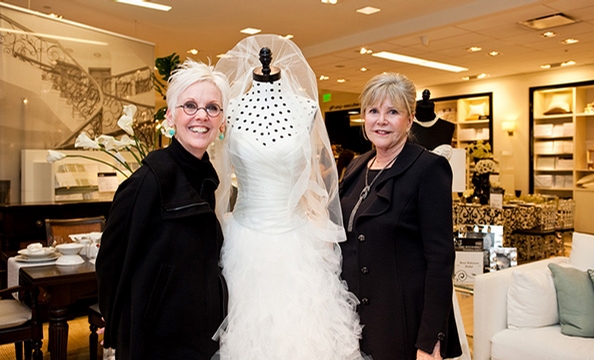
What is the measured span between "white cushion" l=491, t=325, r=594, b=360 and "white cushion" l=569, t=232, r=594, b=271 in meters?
0.46

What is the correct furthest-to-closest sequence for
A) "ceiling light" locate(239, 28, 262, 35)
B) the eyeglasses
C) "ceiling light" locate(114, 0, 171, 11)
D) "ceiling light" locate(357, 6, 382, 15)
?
1. "ceiling light" locate(239, 28, 262, 35)
2. "ceiling light" locate(357, 6, 382, 15)
3. "ceiling light" locate(114, 0, 171, 11)
4. the eyeglasses

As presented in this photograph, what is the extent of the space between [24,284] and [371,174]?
87.2 inches

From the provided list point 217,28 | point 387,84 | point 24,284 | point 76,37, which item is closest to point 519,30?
point 217,28

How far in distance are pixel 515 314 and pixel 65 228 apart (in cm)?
318

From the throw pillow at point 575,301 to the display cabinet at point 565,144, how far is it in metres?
7.96

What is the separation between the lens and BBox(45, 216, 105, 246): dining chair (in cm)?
388

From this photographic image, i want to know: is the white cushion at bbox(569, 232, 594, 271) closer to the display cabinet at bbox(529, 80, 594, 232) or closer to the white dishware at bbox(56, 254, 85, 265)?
the white dishware at bbox(56, 254, 85, 265)

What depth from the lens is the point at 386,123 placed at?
1.87 metres

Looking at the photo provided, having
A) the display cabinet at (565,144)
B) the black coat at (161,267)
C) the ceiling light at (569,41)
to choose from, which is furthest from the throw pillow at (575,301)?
the display cabinet at (565,144)

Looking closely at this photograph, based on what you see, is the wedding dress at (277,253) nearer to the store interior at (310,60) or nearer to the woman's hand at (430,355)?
the woman's hand at (430,355)

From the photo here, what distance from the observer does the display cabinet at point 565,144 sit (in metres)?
10.2

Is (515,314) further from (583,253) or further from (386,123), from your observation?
(386,123)

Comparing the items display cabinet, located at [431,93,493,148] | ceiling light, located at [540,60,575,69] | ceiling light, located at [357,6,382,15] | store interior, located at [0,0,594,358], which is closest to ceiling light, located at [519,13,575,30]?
store interior, located at [0,0,594,358]

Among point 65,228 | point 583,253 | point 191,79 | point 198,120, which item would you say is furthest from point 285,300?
point 65,228
